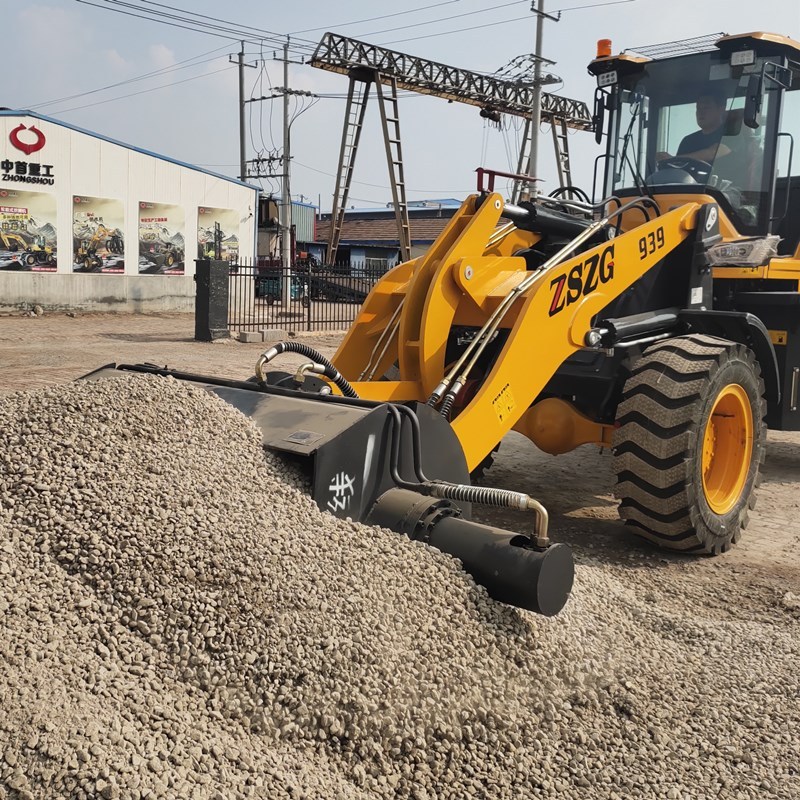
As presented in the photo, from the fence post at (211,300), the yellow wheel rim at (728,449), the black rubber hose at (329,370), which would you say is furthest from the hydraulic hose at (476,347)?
the fence post at (211,300)

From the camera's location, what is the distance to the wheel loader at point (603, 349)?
339 centimetres

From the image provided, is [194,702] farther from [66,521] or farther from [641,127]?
[641,127]

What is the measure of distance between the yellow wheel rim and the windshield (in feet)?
5.43

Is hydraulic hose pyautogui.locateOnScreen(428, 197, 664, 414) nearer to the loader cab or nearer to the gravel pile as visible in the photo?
the gravel pile

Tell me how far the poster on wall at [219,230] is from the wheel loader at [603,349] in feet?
60.3

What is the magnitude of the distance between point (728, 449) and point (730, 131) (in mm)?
2337

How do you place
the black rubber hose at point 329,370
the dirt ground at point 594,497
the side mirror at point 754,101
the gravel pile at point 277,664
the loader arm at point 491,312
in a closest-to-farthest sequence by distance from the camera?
1. the gravel pile at point 277,664
2. the black rubber hose at point 329,370
3. the loader arm at point 491,312
4. the dirt ground at point 594,497
5. the side mirror at point 754,101

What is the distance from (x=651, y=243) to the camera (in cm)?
523

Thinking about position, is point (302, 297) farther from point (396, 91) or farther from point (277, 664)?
point (277, 664)

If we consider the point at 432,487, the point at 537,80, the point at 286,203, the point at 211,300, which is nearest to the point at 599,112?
the point at 432,487

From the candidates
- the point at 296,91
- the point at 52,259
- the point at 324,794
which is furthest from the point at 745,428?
the point at 296,91

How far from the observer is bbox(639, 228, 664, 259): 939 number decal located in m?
5.13

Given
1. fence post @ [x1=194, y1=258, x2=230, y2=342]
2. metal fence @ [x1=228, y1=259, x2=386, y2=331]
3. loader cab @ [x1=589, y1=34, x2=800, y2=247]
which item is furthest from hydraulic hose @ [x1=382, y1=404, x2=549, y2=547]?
metal fence @ [x1=228, y1=259, x2=386, y2=331]

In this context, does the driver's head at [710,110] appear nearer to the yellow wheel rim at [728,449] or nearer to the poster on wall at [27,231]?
the yellow wheel rim at [728,449]
